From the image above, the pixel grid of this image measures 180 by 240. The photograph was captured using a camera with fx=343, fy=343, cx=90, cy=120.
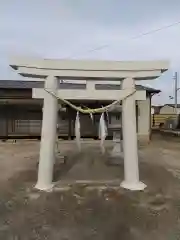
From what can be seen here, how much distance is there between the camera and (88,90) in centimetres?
757

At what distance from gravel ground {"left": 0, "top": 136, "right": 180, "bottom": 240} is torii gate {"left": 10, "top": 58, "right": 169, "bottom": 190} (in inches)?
22.3

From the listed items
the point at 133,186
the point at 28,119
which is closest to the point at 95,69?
the point at 133,186

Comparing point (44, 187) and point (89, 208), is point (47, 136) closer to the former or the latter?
point (44, 187)

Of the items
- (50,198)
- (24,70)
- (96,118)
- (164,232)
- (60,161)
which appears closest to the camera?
(164,232)

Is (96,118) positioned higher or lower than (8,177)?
higher

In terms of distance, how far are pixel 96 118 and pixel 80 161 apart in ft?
30.2

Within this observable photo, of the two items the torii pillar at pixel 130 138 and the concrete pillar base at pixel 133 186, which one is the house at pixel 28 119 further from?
the concrete pillar base at pixel 133 186

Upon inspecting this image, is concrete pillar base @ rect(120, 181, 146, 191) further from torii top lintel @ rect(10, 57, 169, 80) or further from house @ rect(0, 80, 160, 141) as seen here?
house @ rect(0, 80, 160, 141)

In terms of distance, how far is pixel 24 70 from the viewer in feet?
24.0

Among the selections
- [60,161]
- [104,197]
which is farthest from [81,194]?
[60,161]

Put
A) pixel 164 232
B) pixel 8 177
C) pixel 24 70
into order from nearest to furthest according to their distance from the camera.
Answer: pixel 164 232 < pixel 24 70 < pixel 8 177

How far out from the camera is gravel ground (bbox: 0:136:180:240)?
16.6 feet

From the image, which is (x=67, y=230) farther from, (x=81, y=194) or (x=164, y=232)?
(x=81, y=194)

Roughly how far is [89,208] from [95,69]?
2971 mm
